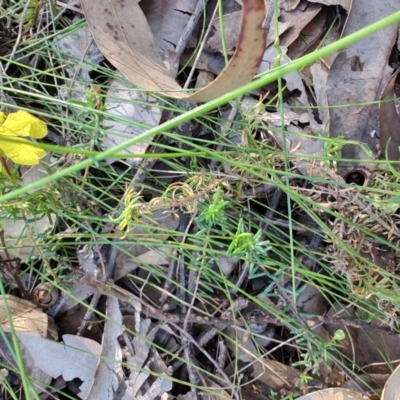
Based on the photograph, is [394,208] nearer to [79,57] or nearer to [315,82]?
[315,82]

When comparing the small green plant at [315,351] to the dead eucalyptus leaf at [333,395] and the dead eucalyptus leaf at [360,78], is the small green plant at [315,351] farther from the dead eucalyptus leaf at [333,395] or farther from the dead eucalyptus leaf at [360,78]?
the dead eucalyptus leaf at [360,78]

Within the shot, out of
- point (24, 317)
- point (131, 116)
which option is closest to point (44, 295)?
point (24, 317)

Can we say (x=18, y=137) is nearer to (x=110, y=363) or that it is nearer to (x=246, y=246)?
(x=246, y=246)

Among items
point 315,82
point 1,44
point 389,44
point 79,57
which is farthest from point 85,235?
point 389,44

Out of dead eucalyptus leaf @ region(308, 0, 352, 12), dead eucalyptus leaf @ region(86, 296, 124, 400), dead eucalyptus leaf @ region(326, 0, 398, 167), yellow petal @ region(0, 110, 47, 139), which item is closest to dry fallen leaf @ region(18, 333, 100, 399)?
dead eucalyptus leaf @ region(86, 296, 124, 400)

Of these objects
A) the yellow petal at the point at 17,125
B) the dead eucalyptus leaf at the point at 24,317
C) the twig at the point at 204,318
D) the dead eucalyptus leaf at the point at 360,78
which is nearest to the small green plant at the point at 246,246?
the twig at the point at 204,318

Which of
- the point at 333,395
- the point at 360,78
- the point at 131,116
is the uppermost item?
the point at 360,78

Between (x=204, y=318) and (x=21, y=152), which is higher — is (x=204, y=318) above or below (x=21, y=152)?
below

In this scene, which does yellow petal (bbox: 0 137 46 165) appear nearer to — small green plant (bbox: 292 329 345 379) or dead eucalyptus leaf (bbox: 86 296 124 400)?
dead eucalyptus leaf (bbox: 86 296 124 400)
